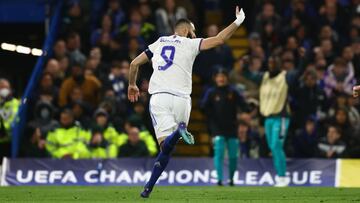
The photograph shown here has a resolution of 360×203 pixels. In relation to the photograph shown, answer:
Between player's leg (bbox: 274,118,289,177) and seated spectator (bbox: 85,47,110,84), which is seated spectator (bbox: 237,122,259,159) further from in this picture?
seated spectator (bbox: 85,47,110,84)

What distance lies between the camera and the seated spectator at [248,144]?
22.1 m

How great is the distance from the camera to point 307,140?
22.0m

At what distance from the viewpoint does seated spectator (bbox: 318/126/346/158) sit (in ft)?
70.1

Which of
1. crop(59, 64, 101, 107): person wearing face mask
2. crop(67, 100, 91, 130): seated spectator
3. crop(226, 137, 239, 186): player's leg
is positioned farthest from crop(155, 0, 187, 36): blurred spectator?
crop(226, 137, 239, 186): player's leg

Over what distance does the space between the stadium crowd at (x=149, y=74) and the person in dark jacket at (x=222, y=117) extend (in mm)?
296

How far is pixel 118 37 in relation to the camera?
24109 millimetres

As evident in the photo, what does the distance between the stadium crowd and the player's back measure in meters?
5.91

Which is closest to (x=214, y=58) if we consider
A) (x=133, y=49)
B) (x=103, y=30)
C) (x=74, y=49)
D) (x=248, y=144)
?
(x=133, y=49)

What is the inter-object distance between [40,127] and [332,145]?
560cm

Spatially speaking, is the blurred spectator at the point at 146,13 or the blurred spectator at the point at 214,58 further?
the blurred spectator at the point at 146,13

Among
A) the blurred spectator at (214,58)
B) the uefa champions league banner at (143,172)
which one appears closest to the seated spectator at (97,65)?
the blurred spectator at (214,58)

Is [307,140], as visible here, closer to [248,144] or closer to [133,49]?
[248,144]

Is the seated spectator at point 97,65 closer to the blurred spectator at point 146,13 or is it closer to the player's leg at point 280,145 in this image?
the blurred spectator at point 146,13

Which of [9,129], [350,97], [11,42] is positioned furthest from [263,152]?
[11,42]
